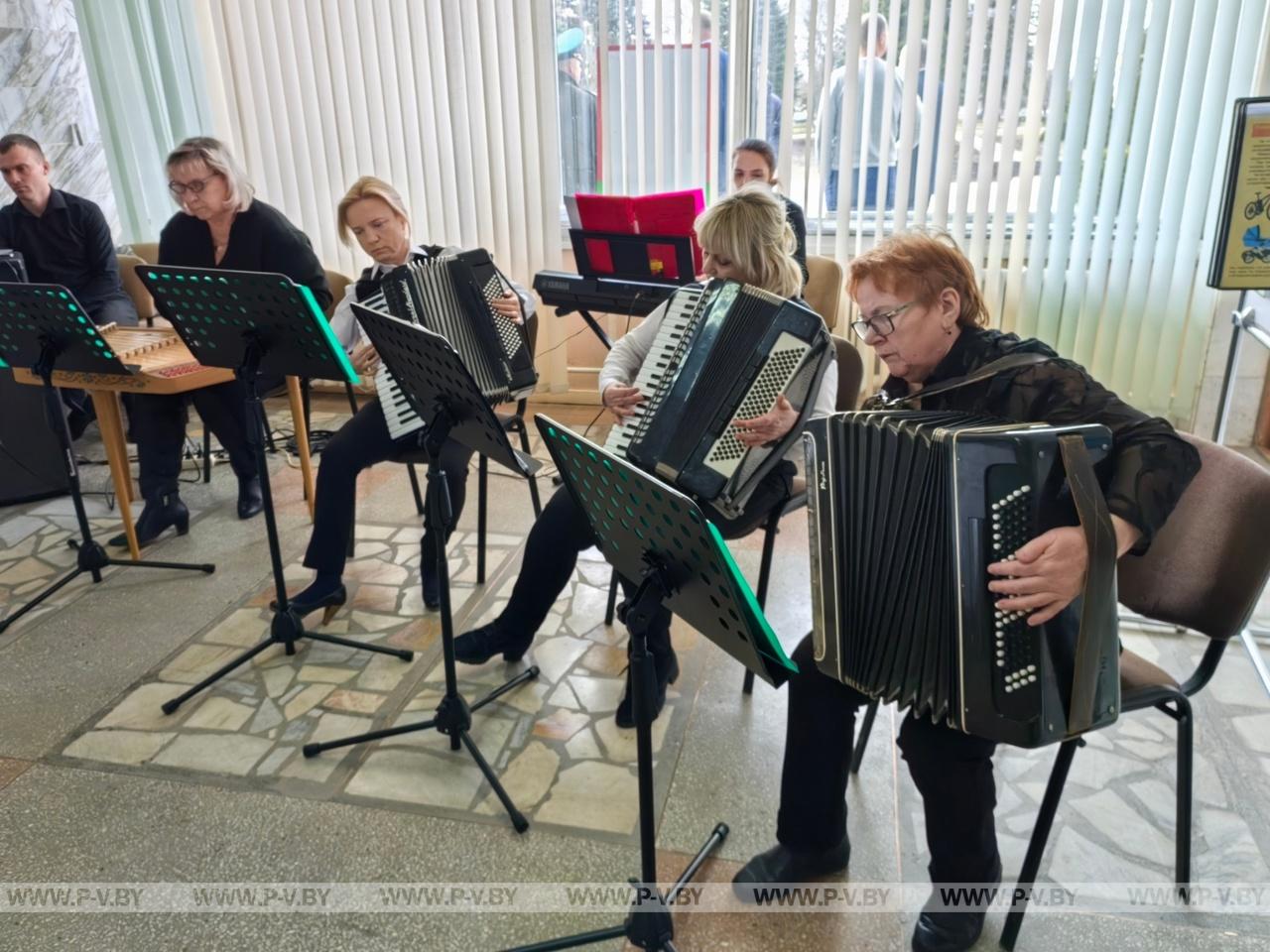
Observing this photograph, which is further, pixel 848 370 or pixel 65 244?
pixel 65 244

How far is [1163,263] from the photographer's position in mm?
3416

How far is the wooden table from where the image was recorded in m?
2.42

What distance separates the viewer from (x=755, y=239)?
71.4 inches

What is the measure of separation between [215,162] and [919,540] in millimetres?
2472

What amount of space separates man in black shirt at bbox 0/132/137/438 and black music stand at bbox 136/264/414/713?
176 cm

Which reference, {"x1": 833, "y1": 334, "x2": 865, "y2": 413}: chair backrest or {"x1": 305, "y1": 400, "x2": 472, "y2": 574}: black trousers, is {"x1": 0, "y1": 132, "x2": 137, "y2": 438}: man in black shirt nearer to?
{"x1": 305, "y1": 400, "x2": 472, "y2": 574}: black trousers

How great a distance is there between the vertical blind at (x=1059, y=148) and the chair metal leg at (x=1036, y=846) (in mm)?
2652

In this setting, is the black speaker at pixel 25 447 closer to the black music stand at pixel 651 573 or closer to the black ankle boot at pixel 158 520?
the black ankle boot at pixel 158 520

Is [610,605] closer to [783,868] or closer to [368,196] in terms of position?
[783,868]

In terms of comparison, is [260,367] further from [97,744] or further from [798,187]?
[798,187]

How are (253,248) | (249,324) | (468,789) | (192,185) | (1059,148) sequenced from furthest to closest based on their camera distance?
(1059,148) → (253,248) → (192,185) → (249,324) → (468,789)

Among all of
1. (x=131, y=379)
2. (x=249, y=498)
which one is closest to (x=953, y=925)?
(x=131, y=379)

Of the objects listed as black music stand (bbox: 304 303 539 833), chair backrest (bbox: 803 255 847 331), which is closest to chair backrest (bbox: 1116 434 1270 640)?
black music stand (bbox: 304 303 539 833)

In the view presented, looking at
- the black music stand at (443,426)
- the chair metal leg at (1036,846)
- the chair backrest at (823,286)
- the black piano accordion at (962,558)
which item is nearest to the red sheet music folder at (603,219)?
the chair backrest at (823,286)
